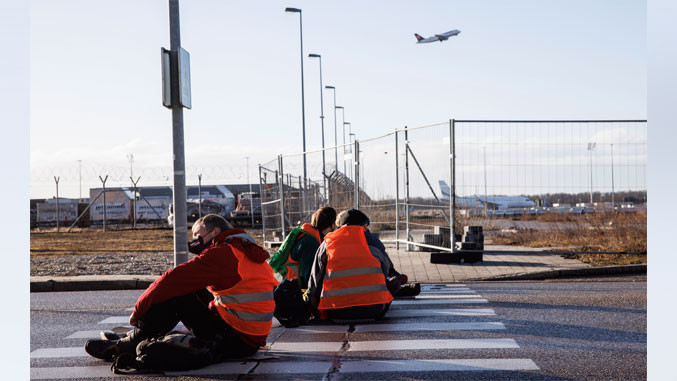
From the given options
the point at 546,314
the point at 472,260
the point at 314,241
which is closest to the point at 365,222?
the point at 314,241

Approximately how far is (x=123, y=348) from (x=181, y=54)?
407 centimetres

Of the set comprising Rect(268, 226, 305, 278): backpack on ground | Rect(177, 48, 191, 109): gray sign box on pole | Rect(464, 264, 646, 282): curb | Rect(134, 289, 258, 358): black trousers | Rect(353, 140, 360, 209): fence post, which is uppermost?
Rect(177, 48, 191, 109): gray sign box on pole

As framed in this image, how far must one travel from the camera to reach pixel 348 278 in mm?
7605

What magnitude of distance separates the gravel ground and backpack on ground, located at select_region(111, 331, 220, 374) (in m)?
8.55

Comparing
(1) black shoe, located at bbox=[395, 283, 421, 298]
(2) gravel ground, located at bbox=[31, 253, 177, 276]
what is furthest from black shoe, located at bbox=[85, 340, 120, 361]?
(2) gravel ground, located at bbox=[31, 253, 177, 276]

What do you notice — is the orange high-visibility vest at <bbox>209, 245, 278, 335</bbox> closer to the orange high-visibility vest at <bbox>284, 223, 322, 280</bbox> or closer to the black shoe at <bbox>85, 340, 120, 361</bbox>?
the black shoe at <bbox>85, 340, 120, 361</bbox>

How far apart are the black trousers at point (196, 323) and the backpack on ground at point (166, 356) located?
0.11m

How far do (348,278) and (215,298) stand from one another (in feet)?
6.07

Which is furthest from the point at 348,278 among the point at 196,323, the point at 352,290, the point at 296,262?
the point at 196,323

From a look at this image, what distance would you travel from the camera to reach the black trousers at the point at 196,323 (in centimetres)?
592

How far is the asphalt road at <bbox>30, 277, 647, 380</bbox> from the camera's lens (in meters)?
5.77

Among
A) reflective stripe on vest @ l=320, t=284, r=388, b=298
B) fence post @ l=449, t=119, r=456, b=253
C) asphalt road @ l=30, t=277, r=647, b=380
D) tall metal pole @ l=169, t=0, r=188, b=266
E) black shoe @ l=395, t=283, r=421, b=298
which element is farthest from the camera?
fence post @ l=449, t=119, r=456, b=253

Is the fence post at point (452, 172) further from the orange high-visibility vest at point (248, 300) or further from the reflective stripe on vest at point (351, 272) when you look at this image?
the orange high-visibility vest at point (248, 300)

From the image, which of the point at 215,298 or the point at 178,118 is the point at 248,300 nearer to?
the point at 215,298
